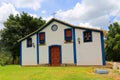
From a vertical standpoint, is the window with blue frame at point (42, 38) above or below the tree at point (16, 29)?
below

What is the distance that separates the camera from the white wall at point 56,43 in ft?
72.7

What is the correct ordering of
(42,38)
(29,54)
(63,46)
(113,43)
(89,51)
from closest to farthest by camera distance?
(89,51) < (63,46) < (42,38) < (29,54) < (113,43)

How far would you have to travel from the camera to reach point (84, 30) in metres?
21.4

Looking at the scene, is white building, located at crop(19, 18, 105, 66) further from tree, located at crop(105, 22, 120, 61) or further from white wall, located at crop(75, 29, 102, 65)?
A: tree, located at crop(105, 22, 120, 61)

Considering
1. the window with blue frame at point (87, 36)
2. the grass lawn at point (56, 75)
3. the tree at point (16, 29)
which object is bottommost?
the grass lawn at point (56, 75)

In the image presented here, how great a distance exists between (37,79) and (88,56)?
9.59m

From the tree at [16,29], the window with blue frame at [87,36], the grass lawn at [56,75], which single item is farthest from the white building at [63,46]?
the tree at [16,29]

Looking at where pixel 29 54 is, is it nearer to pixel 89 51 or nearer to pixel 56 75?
pixel 89 51

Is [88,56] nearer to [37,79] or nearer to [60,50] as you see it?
[60,50]

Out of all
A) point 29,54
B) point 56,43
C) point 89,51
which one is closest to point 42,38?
point 56,43

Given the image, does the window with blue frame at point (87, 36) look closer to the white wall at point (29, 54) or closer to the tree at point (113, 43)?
the white wall at point (29, 54)

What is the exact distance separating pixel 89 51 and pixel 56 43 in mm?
4173

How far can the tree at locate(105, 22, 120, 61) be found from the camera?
106 feet

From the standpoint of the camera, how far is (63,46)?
22.6 meters
